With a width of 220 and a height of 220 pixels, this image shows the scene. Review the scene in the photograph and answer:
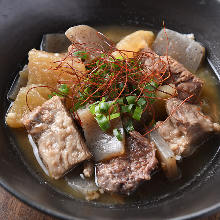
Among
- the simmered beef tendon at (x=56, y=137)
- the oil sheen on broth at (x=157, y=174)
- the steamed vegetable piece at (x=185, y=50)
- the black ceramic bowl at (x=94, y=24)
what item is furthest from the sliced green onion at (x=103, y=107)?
the steamed vegetable piece at (x=185, y=50)

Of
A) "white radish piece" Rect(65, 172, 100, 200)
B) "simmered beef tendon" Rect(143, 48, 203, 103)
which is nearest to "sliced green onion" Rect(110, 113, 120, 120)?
"white radish piece" Rect(65, 172, 100, 200)

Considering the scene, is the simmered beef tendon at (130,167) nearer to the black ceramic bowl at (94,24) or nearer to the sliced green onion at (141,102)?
the black ceramic bowl at (94,24)

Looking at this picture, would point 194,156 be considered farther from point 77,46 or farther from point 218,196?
point 77,46

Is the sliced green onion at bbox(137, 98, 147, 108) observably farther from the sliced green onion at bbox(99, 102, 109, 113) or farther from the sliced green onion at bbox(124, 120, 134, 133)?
the sliced green onion at bbox(99, 102, 109, 113)

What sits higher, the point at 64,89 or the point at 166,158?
the point at 64,89

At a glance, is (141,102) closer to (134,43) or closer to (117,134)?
(117,134)

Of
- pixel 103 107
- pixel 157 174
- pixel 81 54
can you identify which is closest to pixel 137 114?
pixel 103 107
